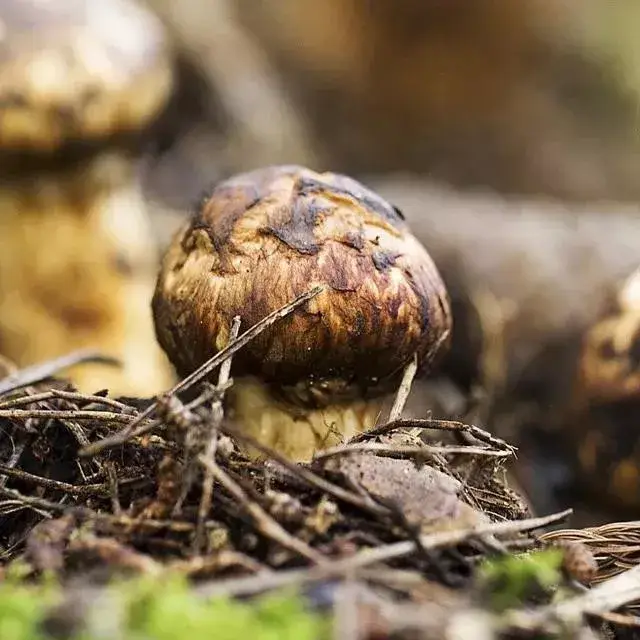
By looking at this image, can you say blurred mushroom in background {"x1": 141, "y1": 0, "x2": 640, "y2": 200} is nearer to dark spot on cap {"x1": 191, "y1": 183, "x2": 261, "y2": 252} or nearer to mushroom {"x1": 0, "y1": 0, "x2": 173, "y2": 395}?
mushroom {"x1": 0, "y1": 0, "x2": 173, "y2": 395}

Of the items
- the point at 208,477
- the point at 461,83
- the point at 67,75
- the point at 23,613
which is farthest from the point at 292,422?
the point at 461,83

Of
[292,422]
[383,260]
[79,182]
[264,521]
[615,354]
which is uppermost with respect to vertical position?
[79,182]

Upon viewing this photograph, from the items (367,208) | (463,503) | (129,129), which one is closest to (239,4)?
(129,129)

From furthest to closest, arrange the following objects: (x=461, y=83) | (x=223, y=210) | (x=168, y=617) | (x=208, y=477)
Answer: (x=461, y=83), (x=223, y=210), (x=208, y=477), (x=168, y=617)

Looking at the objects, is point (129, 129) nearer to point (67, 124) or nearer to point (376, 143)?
point (67, 124)

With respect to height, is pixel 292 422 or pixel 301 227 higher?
pixel 301 227

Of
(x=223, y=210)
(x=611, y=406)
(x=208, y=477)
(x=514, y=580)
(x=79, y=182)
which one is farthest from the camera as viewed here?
(x=79, y=182)

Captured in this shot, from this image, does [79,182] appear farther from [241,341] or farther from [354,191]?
[241,341]

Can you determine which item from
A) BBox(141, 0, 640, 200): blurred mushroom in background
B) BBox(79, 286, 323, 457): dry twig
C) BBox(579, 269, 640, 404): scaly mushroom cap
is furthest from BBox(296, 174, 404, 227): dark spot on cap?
BBox(141, 0, 640, 200): blurred mushroom in background
